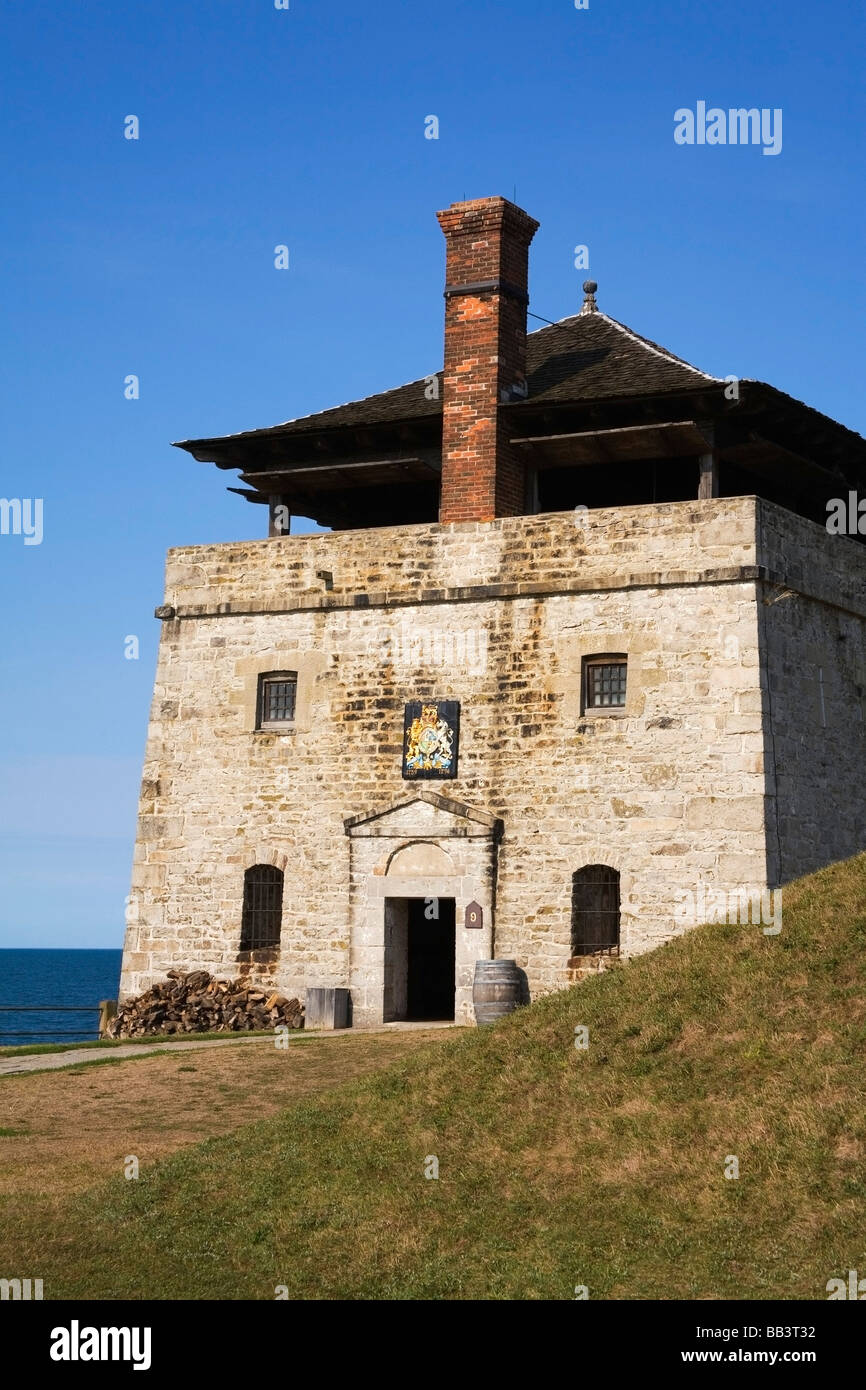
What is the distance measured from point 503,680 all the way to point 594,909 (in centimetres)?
345

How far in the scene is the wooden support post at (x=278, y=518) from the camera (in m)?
25.8

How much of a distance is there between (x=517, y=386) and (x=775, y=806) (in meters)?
7.58

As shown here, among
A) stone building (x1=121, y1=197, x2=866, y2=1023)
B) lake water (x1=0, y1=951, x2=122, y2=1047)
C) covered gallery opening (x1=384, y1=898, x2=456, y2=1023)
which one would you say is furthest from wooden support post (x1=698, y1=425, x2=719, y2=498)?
lake water (x1=0, y1=951, x2=122, y2=1047)

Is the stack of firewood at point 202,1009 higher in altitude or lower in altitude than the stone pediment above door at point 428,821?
lower

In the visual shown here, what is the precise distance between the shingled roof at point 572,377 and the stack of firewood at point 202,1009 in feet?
27.7

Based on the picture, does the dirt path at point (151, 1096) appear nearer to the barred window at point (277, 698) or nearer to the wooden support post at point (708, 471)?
the barred window at point (277, 698)

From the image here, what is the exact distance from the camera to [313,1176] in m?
13.0

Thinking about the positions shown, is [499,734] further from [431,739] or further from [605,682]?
[605,682]

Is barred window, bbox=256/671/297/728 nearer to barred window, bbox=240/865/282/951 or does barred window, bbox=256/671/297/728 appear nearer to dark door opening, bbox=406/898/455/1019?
barred window, bbox=240/865/282/951

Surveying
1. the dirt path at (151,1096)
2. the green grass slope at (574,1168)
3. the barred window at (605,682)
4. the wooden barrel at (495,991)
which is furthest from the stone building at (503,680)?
the green grass slope at (574,1168)

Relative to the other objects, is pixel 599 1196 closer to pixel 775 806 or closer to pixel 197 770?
pixel 775 806

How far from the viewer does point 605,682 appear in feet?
72.5

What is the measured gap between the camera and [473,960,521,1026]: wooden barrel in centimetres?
1888
